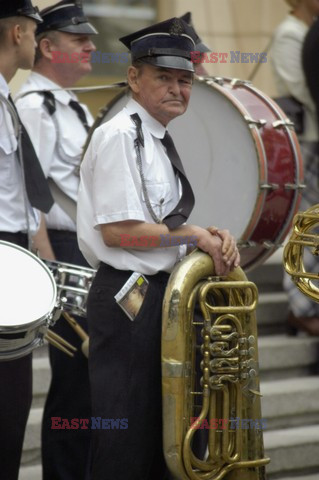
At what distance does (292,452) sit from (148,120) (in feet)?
7.98

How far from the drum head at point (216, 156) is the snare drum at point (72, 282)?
27.7 inches

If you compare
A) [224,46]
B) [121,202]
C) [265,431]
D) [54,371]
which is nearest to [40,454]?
[54,371]

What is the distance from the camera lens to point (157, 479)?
3.79 metres

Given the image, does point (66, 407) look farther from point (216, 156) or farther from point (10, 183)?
point (216, 156)

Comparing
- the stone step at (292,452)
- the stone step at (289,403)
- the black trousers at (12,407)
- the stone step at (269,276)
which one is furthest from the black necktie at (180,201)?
the stone step at (269,276)

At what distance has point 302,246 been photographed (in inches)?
147

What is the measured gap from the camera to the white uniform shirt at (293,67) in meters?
6.37

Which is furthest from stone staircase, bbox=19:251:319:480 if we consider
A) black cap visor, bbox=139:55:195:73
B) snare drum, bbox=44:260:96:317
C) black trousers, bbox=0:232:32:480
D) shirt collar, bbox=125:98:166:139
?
black cap visor, bbox=139:55:195:73

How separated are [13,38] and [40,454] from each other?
2089 mm

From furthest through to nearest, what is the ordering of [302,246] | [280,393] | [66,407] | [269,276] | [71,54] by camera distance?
1. [269,276]
2. [280,393]
3. [71,54]
4. [66,407]
5. [302,246]

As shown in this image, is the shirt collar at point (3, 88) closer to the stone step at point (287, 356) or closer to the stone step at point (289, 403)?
the stone step at point (289, 403)

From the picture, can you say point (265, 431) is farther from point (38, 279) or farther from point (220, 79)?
point (38, 279)

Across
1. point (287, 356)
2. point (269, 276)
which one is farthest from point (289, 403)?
point (269, 276)

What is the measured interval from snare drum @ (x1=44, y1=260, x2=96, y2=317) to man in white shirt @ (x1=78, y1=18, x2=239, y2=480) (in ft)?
1.39
